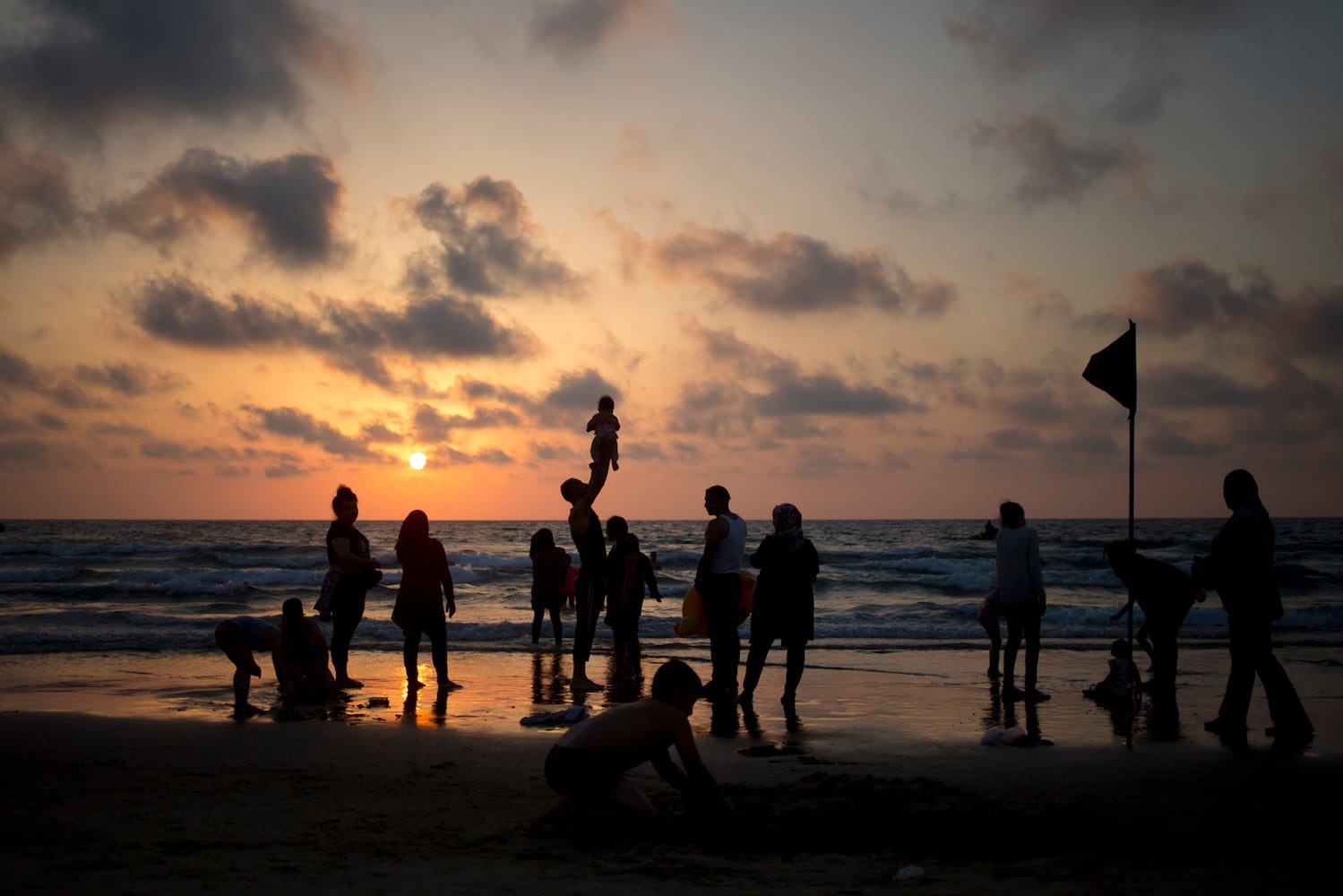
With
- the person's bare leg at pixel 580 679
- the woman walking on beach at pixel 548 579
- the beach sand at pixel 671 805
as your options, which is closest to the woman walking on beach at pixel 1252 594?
the beach sand at pixel 671 805

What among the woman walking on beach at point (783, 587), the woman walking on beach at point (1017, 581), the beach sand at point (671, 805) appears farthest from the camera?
the woman walking on beach at point (1017, 581)

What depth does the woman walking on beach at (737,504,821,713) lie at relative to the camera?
9602mm

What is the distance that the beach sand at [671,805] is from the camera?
4.78m

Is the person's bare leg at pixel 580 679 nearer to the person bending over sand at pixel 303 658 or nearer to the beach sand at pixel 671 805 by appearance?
the beach sand at pixel 671 805

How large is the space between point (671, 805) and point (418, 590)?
18.1 ft

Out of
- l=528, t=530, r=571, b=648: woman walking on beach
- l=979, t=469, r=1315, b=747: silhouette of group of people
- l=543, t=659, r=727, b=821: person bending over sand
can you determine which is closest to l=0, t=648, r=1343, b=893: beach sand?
l=543, t=659, r=727, b=821: person bending over sand

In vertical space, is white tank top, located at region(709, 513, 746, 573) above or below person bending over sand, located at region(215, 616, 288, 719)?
above

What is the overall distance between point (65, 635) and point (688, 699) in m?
15.3

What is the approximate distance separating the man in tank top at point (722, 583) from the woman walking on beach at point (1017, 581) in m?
2.71

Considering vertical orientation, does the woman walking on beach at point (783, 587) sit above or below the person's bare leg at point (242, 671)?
above

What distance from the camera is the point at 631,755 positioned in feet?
17.8

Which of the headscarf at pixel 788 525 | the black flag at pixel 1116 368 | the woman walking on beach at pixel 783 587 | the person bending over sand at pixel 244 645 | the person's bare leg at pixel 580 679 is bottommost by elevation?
the person's bare leg at pixel 580 679

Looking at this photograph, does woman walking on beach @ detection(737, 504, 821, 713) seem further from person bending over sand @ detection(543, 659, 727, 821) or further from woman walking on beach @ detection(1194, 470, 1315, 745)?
person bending over sand @ detection(543, 659, 727, 821)

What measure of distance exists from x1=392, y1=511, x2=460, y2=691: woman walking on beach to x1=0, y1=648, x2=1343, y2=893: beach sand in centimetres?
79
